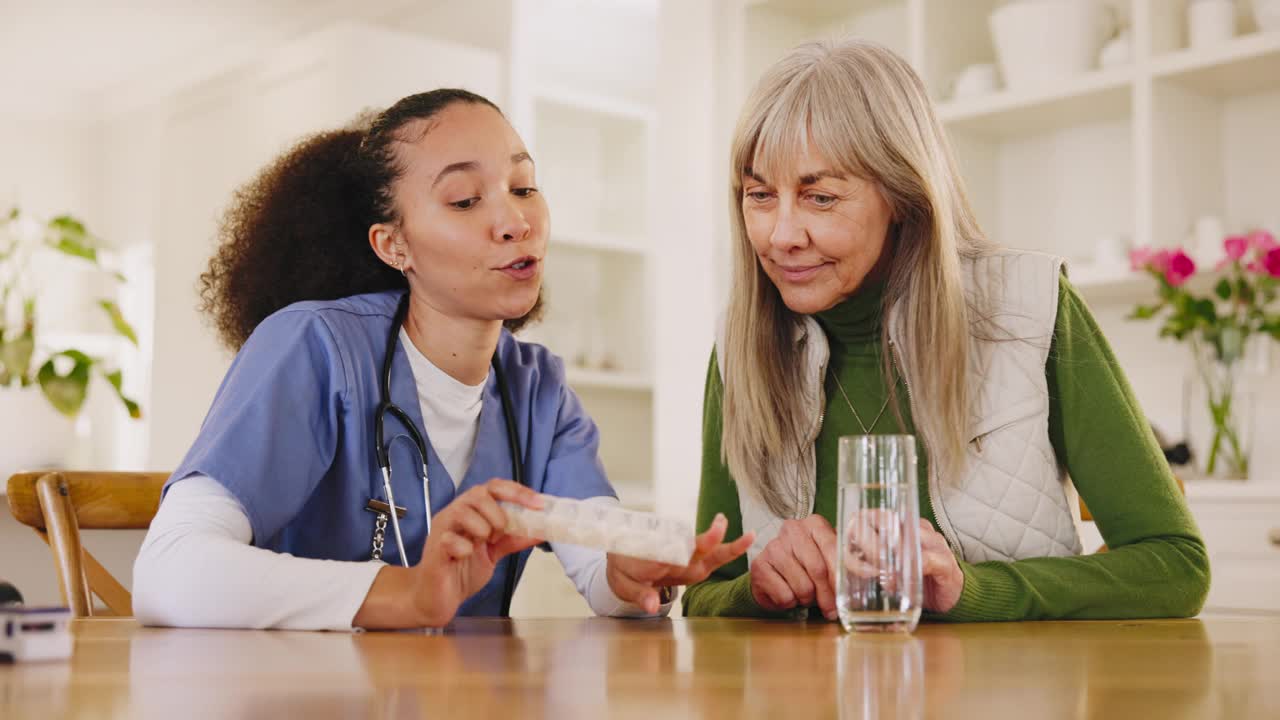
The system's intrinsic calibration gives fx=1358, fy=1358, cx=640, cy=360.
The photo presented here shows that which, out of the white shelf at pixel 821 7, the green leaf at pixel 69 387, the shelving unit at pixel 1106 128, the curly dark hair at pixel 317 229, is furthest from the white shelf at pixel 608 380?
the curly dark hair at pixel 317 229

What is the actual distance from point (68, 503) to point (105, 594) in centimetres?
16

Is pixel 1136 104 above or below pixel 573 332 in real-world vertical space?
above

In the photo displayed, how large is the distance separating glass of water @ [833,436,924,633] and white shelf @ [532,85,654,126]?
3486 millimetres

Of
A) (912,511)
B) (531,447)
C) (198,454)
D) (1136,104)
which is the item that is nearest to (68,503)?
(198,454)

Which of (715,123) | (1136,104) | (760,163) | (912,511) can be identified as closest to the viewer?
(912,511)

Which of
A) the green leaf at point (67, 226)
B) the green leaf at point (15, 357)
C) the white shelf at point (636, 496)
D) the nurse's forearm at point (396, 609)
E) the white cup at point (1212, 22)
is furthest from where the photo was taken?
the green leaf at point (67, 226)

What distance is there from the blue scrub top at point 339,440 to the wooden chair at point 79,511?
29 centimetres

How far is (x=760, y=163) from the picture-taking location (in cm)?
144

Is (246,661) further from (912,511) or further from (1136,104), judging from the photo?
(1136,104)

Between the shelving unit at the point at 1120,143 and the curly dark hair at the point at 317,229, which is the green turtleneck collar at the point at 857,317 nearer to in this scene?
the curly dark hair at the point at 317,229

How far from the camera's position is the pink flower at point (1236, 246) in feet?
8.92

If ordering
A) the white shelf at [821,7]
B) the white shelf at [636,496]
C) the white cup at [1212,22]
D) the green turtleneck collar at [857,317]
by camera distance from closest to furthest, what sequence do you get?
the green turtleneck collar at [857,317], the white cup at [1212,22], the white shelf at [821,7], the white shelf at [636,496]

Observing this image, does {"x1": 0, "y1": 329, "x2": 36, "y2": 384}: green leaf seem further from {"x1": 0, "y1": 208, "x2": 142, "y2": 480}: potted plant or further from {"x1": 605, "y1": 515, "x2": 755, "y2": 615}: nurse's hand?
{"x1": 605, "y1": 515, "x2": 755, "y2": 615}: nurse's hand

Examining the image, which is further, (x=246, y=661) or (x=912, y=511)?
(x=912, y=511)
